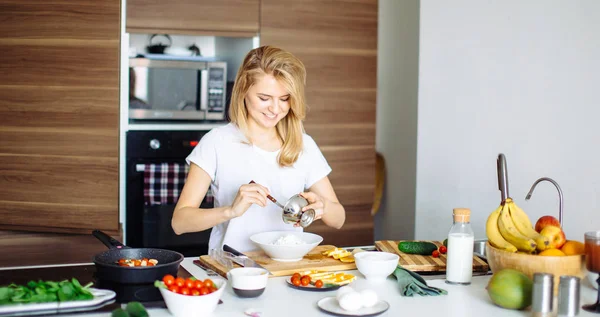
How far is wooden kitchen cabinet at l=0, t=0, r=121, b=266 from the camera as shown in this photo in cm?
381

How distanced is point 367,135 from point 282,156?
70.8 inches

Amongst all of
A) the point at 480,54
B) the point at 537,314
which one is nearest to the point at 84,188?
the point at 480,54

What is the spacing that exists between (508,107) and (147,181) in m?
1.98

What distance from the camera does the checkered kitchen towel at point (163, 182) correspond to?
156 inches

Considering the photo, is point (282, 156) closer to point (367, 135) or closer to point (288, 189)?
point (288, 189)

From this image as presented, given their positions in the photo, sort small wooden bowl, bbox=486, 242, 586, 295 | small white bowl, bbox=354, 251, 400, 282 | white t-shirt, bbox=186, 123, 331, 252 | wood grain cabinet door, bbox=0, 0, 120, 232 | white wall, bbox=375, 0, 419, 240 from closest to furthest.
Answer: small wooden bowl, bbox=486, 242, 586, 295, small white bowl, bbox=354, 251, 400, 282, white t-shirt, bbox=186, 123, 331, 252, wood grain cabinet door, bbox=0, 0, 120, 232, white wall, bbox=375, 0, 419, 240

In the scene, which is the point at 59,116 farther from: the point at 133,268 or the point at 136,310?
the point at 136,310

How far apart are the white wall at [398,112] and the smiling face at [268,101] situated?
2.27 m

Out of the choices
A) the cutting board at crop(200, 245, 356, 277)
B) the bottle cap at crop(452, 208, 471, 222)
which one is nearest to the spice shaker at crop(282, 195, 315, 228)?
the cutting board at crop(200, 245, 356, 277)

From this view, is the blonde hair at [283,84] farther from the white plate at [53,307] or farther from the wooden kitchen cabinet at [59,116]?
the wooden kitchen cabinet at [59,116]

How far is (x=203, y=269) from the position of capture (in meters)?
2.22

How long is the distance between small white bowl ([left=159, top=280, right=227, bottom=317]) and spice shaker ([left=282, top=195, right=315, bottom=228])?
626 mm

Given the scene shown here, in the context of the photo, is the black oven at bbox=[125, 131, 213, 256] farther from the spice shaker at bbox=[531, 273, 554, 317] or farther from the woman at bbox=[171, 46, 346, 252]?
the spice shaker at bbox=[531, 273, 554, 317]

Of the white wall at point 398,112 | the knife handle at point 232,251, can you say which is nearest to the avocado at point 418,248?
the knife handle at point 232,251
